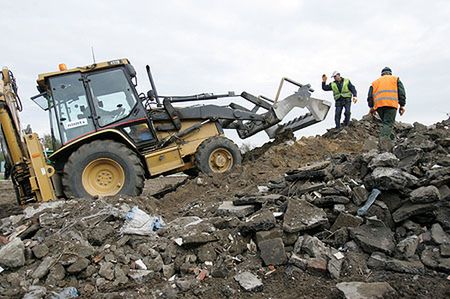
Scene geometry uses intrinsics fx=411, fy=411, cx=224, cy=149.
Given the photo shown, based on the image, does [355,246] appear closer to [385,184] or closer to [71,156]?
[385,184]

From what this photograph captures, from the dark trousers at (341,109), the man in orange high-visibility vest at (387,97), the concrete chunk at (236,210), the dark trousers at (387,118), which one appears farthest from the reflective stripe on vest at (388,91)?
the concrete chunk at (236,210)

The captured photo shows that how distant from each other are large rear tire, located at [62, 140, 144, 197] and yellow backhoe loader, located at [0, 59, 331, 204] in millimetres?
15

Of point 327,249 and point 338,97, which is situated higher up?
point 338,97

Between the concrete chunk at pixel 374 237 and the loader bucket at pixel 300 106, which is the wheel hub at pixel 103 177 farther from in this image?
the concrete chunk at pixel 374 237

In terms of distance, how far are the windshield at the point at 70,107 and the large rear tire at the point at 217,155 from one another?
1.99 metres

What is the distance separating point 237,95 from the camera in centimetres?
875

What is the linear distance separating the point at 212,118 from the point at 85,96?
244cm

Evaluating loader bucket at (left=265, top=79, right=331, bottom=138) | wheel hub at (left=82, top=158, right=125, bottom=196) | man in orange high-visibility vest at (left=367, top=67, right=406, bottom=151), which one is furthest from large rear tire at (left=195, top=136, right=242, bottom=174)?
man in orange high-visibility vest at (left=367, top=67, right=406, bottom=151)

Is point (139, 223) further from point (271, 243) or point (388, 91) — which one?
point (388, 91)

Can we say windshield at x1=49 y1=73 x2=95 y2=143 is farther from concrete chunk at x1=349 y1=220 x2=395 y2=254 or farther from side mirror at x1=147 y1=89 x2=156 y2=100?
concrete chunk at x1=349 y1=220 x2=395 y2=254

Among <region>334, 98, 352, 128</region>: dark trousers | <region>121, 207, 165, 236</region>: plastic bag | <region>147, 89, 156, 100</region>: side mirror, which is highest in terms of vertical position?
<region>147, 89, 156, 100</region>: side mirror

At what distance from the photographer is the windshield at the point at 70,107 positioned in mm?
6812

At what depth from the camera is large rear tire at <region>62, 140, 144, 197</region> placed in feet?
21.4

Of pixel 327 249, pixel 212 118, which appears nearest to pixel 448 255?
Result: pixel 327 249
